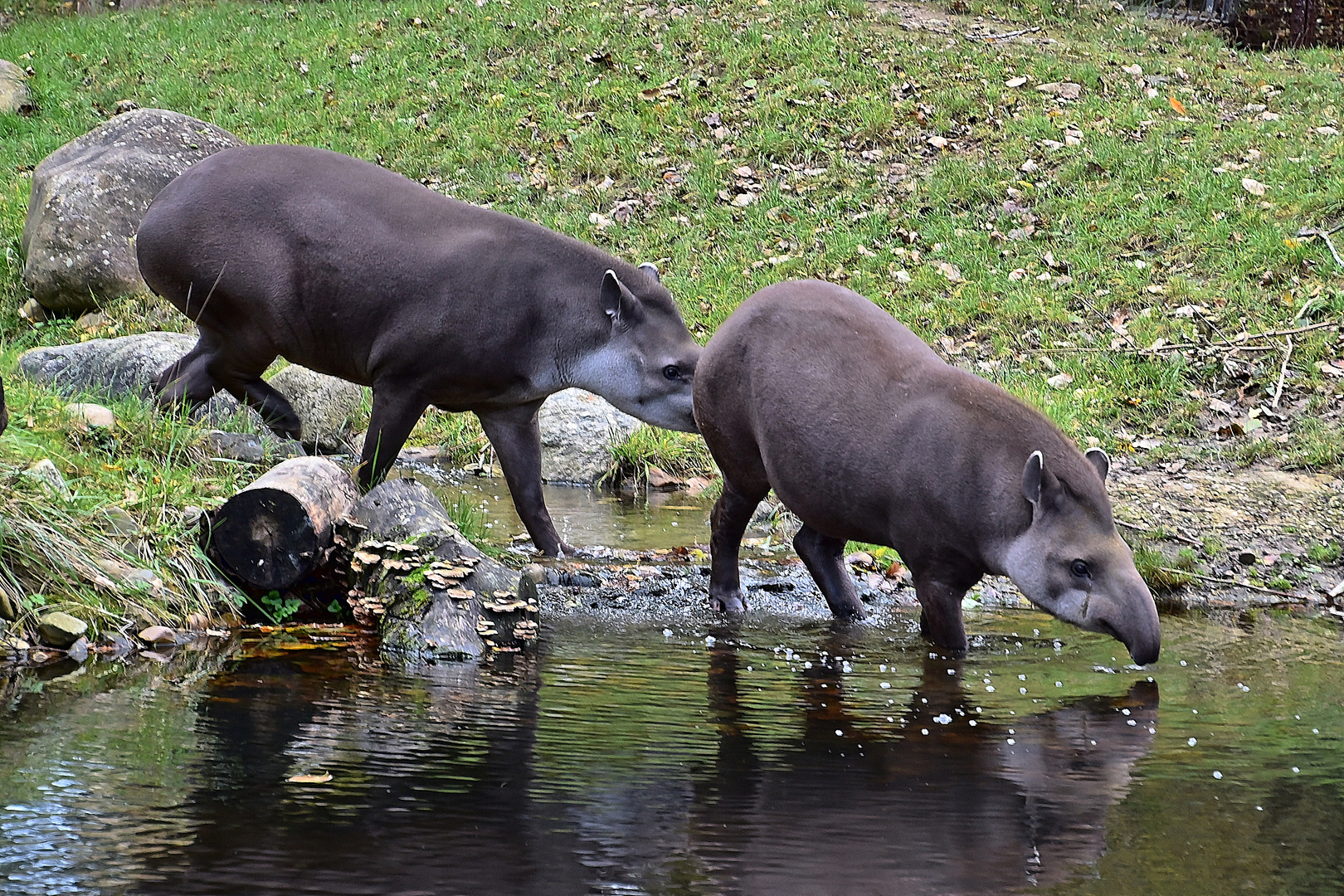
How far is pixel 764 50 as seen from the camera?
54.2 feet

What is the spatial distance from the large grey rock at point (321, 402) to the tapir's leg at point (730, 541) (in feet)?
12.8

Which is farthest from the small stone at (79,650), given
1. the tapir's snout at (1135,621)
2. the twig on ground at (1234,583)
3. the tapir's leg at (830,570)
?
the twig on ground at (1234,583)

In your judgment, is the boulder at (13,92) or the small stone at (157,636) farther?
the boulder at (13,92)

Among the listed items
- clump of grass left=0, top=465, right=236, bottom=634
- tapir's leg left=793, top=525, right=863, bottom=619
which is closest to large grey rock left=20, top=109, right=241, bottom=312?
clump of grass left=0, top=465, right=236, bottom=634

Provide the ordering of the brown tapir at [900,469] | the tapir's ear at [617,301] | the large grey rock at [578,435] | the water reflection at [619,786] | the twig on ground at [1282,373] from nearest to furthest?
the water reflection at [619,786]
the brown tapir at [900,469]
the tapir's ear at [617,301]
the twig on ground at [1282,373]
the large grey rock at [578,435]

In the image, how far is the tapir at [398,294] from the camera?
6934mm

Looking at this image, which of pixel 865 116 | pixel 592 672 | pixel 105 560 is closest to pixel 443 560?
pixel 592 672

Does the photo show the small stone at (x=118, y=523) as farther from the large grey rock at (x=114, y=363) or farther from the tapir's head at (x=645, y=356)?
the large grey rock at (x=114, y=363)

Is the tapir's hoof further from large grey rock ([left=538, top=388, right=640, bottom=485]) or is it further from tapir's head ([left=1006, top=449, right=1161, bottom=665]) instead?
large grey rock ([left=538, top=388, right=640, bottom=485])

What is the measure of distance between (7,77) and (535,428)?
557 inches

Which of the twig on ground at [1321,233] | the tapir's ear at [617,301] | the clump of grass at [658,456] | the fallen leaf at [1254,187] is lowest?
the clump of grass at [658,456]

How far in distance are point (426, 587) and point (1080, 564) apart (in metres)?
2.43

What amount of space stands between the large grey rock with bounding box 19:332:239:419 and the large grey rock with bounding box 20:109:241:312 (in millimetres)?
3656

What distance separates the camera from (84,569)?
215 inches
